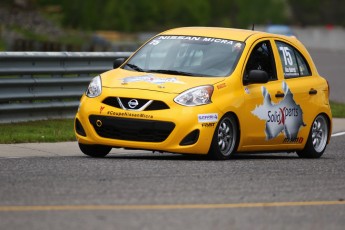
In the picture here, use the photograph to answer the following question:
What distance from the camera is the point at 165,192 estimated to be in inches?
398

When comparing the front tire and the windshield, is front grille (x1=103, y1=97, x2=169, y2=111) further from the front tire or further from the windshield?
the windshield

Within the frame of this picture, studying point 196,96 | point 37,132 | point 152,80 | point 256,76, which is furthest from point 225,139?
point 37,132

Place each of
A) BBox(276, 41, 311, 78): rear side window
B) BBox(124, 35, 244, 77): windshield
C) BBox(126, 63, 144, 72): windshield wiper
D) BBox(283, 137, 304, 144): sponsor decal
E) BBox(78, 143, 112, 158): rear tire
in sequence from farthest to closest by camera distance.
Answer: BBox(276, 41, 311, 78): rear side window → BBox(283, 137, 304, 144): sponsor decal → BBox(126, 63, 144, 72): windshield wiper → BBox(124, 35, 244, 77): windshield → BBox(78, 143, 112, 158): rear tire

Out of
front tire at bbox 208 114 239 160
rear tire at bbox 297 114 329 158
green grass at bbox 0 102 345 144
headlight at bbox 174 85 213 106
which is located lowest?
green grass at bbox 0 102 345 144

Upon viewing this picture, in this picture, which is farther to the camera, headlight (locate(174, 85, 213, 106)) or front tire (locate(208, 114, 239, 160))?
front tire (locate(208, 114, 239, 160))

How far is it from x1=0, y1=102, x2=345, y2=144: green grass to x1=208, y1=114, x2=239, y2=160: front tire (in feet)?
9.96

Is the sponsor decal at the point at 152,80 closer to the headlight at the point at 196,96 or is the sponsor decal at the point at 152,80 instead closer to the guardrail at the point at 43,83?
the headlight at the point at 196,96

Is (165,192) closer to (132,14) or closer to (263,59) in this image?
(263,59)

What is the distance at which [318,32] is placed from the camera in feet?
275

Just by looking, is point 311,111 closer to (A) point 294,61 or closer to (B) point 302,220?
(A) point 294,61

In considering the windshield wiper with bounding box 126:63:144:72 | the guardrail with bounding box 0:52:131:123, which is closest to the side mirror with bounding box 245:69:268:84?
the windshield wiper with bounding box 126:63:144:72

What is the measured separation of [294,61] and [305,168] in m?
2.59

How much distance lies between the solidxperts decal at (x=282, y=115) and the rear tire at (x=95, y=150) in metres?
1.75

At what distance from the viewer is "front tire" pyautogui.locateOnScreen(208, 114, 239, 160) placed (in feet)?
43.3
